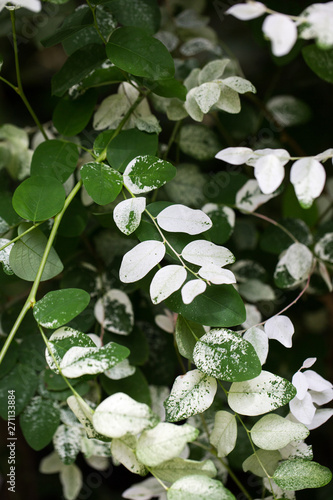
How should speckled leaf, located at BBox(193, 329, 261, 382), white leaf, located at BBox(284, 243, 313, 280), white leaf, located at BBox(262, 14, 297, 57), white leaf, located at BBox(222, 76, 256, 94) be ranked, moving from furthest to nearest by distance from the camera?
white leaf, located at BBox(284, 243, 313, 280) → white leaf, located at BBox(222, 76, 256, 94) → speckled leaf, located at BBox(193, 329, 261, 382) → white leaf, located at BBox(262, 14, 297, 57)

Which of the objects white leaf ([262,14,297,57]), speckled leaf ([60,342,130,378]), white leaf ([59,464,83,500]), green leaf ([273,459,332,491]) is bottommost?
white leaf ([59,464,83,500])

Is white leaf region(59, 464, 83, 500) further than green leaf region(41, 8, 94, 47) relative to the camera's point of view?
Yes

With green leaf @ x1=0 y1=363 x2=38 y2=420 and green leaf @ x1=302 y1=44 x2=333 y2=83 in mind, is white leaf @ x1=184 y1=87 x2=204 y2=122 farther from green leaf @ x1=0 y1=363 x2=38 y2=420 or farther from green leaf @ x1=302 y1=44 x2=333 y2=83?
green leaf @ x1=0 y1=363 x2=38 y2=420

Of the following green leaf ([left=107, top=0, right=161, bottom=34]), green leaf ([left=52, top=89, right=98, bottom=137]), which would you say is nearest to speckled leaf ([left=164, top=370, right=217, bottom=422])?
green leaf ([left=52, top=89, right=98, bottom=137])

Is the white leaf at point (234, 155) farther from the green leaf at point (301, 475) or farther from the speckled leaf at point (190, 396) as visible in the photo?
the green leaf at point (301, 475)

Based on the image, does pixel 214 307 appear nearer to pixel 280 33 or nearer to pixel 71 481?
pixel 280 33

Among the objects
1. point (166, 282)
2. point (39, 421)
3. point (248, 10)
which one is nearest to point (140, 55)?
point (248, 10)

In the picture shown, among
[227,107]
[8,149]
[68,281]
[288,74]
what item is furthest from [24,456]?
[288,74]
